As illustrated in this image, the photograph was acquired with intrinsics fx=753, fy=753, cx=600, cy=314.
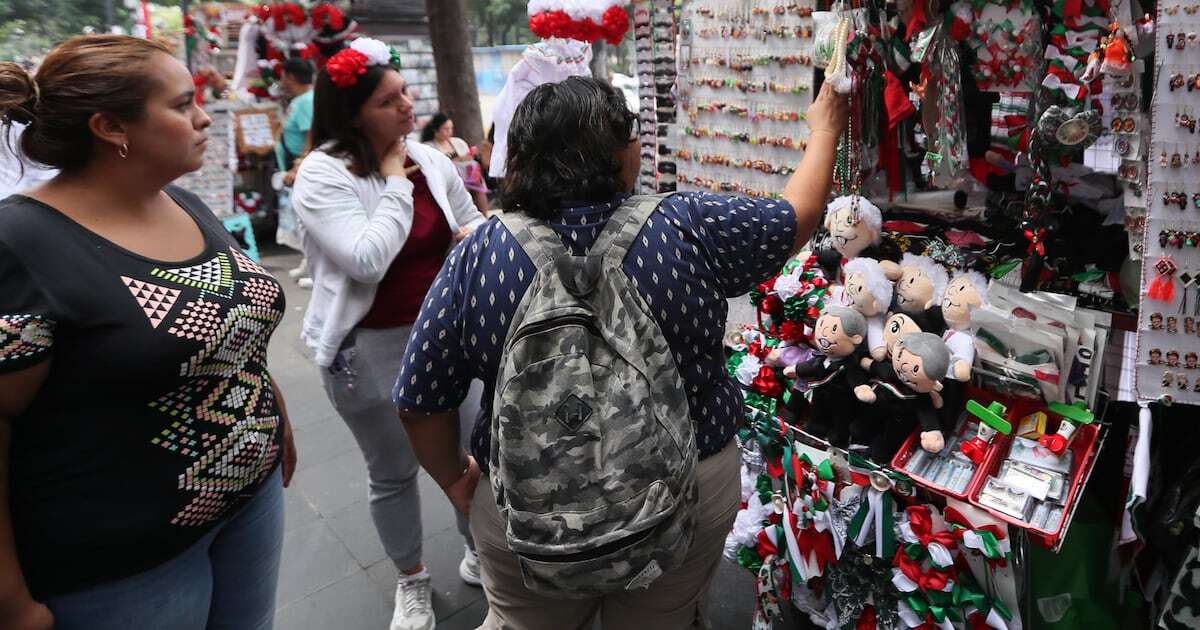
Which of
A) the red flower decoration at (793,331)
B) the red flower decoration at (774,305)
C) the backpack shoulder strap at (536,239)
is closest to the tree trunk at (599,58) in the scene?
the red flower decoration at (774,305)

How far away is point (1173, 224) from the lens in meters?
1.58

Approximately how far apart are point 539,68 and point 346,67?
5.14ft

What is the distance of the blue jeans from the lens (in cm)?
130

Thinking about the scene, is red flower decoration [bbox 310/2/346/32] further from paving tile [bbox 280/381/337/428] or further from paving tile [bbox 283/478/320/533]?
paving tile [bbox 283/478/320/533]

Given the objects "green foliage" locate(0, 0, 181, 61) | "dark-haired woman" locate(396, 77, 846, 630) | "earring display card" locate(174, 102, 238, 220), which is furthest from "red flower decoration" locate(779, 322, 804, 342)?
"green foliage" locate(0, 0, 181, 61)

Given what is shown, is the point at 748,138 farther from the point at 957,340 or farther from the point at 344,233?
the point at 344,233

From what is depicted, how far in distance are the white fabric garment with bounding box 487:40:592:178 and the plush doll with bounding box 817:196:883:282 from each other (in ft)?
4.97

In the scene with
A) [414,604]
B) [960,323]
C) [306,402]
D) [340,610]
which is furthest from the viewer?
[306,402]

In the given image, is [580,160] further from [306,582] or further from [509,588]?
[306,582]

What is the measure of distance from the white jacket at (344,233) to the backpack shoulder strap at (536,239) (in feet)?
2.55

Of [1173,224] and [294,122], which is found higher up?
[294,122]

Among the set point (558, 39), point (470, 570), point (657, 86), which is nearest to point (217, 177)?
point (558, 39)

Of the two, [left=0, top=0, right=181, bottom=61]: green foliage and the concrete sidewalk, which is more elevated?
[left=0, top=0, right=181, bottom=61]: green foliage

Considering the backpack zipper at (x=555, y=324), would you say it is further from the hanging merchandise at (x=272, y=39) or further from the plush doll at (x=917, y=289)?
the hanging merchandise at (x=272, y=39)
